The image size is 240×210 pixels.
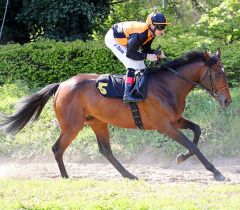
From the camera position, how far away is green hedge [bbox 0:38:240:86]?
44.1 feet

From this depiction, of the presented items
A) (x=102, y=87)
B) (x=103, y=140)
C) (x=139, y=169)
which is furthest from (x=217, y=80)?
(x=139, y=169)

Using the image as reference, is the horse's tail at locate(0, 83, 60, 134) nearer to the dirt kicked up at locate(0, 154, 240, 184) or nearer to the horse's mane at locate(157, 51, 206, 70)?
the dirt kicked up at locate(0, 154, 240, 184)

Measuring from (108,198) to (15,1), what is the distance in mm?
11729

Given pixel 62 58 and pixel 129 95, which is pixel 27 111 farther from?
pixel 62 58

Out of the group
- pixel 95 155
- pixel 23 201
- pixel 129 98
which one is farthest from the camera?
pixel 95 155

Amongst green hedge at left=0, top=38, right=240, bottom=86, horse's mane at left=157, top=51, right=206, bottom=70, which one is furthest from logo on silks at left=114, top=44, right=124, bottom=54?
green hedge at left=0, top=38, right=240, bottom=86

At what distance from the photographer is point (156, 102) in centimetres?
838

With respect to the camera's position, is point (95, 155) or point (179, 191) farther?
point (95, 155)

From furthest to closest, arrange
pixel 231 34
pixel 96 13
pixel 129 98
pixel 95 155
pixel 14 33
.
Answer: pixel 14 33 → pixel 96 13 → pixel 231 34 → pixel 95 155 → pixel 129 98

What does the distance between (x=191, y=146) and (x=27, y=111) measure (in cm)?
271

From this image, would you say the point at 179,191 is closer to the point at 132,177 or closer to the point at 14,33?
the point at 132,177

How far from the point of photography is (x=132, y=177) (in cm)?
871

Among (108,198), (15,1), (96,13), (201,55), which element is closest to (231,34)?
(96,13)

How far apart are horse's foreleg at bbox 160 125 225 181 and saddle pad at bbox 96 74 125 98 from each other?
2.87ft
